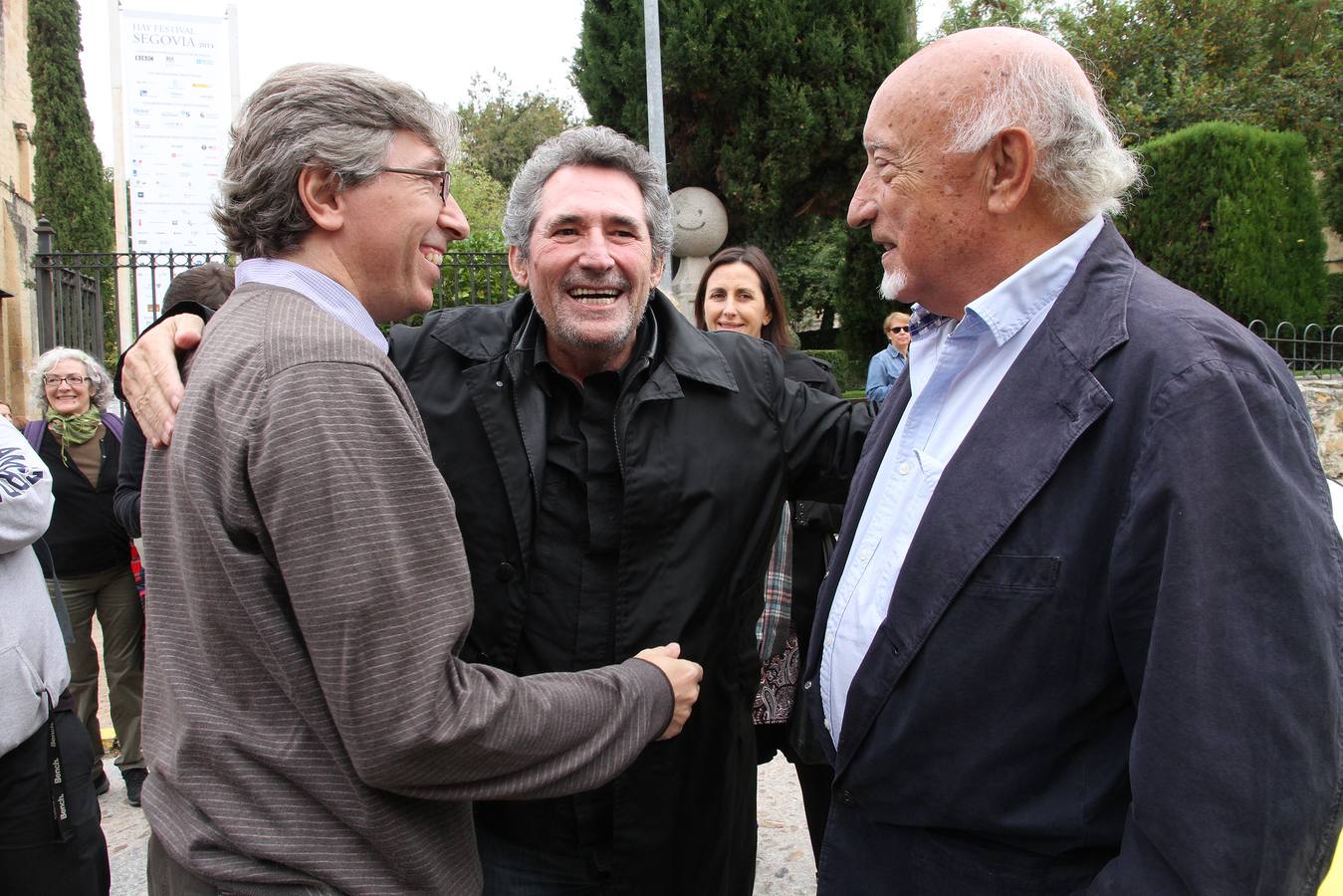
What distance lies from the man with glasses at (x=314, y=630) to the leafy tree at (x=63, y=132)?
17.5m

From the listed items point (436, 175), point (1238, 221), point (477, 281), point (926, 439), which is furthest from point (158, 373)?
point (477, 281)

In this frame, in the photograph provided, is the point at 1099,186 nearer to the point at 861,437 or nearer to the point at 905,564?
the point at 905,564

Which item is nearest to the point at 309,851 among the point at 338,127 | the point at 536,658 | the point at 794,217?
the point at 536,658

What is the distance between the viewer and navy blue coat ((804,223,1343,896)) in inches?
43.1

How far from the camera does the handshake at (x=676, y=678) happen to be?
1.54 metres

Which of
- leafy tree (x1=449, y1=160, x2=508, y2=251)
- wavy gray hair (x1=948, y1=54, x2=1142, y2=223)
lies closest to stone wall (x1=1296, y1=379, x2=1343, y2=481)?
wavy gray hair (x1=948, y1=54, x2=1142, y2=223)

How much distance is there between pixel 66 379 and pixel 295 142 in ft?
13.3

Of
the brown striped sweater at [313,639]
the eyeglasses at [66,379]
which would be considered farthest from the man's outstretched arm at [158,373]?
the eyeglasses at [66,379]

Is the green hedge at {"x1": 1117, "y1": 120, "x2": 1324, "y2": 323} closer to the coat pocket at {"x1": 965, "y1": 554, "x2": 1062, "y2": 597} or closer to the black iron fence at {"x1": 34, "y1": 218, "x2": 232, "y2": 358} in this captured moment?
the coat pocket at {"x1": 965, "y1": 554, "x2": 1062, "y2": 597}

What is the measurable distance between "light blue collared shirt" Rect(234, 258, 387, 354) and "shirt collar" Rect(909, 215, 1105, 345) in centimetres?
97

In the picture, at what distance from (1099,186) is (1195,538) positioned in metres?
0.66

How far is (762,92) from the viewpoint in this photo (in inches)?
471

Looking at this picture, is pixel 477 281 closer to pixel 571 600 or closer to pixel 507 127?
pixel 571 600

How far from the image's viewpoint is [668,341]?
2150mm
